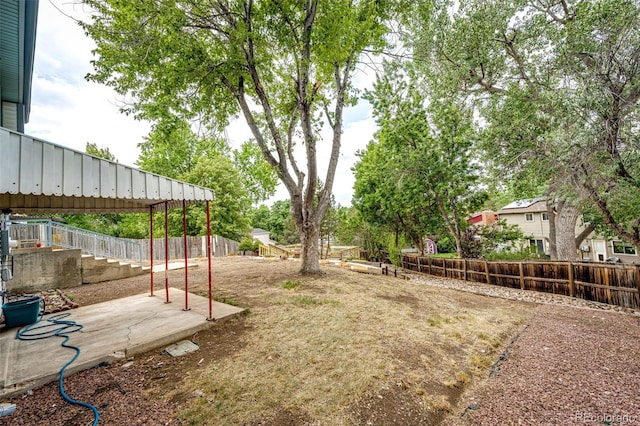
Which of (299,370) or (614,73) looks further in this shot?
(614,73)

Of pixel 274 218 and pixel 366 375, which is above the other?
pixel 274 218

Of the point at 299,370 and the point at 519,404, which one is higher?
the point at 299,370

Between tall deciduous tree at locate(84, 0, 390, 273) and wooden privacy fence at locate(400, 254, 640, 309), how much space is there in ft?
23.5

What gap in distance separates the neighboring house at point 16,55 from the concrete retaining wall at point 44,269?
12.0 feet

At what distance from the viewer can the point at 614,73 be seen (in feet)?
18.8

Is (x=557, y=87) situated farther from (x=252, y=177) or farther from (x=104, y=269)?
(x=252, y=177)

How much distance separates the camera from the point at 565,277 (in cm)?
793

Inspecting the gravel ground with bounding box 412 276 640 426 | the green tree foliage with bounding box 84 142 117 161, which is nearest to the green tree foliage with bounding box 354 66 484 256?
the gravel ground with bounding box 412 276 640 426

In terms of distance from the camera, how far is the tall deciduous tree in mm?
6414

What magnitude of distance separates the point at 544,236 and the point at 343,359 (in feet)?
66.5

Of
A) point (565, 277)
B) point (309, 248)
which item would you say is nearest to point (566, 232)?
point (565, 277)

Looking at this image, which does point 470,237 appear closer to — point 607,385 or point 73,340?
point 607,385

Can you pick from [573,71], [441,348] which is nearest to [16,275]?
[441,348]

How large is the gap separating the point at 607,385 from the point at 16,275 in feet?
41.5
